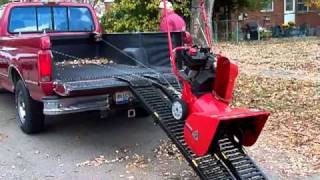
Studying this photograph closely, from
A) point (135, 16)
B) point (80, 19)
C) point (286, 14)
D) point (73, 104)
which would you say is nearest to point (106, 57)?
point (80, 19)

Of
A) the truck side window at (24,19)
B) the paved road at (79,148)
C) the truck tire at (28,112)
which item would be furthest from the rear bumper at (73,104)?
the truck side window at (24,19)

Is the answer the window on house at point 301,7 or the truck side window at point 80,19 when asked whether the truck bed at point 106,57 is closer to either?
the truck side window at point 80,19

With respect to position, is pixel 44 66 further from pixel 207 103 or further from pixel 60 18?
pixel 60 18

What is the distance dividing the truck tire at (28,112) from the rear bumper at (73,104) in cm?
82

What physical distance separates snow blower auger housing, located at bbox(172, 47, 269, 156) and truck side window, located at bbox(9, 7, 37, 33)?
13.7 feet

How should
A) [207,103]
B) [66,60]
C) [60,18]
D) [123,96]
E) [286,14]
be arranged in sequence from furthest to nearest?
[286,14] < [60,18] < [66,60] < [123,96] < [207,103]

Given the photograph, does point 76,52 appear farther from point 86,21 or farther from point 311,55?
point 311,55

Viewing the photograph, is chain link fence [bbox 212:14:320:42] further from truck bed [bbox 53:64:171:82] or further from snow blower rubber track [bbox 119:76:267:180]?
snow blower rubber track [bbox 119:76:267:180]

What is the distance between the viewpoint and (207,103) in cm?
562

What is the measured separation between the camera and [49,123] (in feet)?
28.9

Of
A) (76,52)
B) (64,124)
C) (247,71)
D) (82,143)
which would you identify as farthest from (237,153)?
(247,71)

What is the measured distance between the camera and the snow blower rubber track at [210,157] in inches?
216

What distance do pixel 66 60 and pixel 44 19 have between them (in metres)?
0.83

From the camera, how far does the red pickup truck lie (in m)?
6.87
